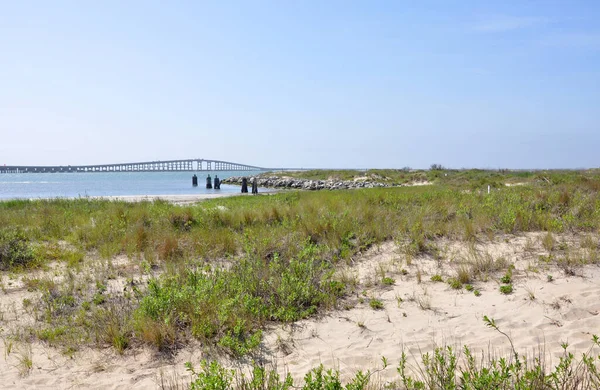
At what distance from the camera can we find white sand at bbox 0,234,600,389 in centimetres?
450

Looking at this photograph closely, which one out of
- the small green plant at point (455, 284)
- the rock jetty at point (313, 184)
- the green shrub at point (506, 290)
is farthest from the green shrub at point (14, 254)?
the rock jetty at point (313, 184)

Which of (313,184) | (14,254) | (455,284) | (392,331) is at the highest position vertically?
(313,184)

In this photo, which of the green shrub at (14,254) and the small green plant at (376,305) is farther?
the green shrub at (14,254)

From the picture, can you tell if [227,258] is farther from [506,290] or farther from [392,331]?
[506,290]

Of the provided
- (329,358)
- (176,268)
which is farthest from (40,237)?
(329,358)

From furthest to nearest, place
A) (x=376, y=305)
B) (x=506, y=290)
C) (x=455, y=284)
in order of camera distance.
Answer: (x=455, y=284)
(x=506, y=290)
(x=376, y=305)

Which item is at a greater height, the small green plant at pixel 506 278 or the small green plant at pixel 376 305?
the small green plant at pixel 506 278

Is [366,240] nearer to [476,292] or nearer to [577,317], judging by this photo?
[476,292]

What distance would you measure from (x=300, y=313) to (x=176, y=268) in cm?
265

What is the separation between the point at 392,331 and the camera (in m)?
5.29

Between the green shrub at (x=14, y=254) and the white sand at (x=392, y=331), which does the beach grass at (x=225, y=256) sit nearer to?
the green shrub at (x=14, y=254)

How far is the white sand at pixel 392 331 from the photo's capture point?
450 centimetres

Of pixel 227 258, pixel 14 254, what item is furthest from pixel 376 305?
pixel 14 254

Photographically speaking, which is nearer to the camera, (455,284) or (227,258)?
(455,284)
